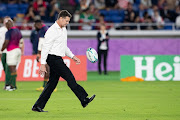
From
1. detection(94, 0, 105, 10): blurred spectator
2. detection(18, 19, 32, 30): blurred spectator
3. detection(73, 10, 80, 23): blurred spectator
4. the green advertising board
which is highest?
detection(94, 0, 105, 10): blurred spectator

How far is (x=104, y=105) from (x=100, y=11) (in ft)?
57.5

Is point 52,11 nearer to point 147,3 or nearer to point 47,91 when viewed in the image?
point 147,3

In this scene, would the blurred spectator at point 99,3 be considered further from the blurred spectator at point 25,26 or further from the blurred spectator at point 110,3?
the blurred spectator at point 25,26

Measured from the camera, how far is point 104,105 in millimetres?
12078

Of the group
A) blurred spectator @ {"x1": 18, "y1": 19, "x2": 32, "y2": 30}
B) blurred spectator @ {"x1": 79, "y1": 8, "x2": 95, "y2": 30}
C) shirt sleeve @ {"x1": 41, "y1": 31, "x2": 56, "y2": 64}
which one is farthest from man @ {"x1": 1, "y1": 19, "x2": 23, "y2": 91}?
blurred spectator @ {"x1": 79, "y1": 8, "x2": 95, "y2": 30}

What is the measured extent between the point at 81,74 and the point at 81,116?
11.1m

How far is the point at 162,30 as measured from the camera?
94.1 ft

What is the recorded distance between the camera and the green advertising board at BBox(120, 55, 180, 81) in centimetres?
2080

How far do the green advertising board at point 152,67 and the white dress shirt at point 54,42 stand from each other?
34.3ft

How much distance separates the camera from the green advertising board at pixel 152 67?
20797mm

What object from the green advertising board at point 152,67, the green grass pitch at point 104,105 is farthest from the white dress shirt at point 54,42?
the green advertising board at point 152,67

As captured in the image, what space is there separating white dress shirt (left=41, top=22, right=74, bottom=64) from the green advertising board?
1045cm

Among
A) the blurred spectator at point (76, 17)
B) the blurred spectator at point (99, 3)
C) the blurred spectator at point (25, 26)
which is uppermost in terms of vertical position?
the blurred spectator at point (99, 3)

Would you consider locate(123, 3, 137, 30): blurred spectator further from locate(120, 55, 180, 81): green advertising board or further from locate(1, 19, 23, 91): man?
locate(1, 19, 23, 91): man
